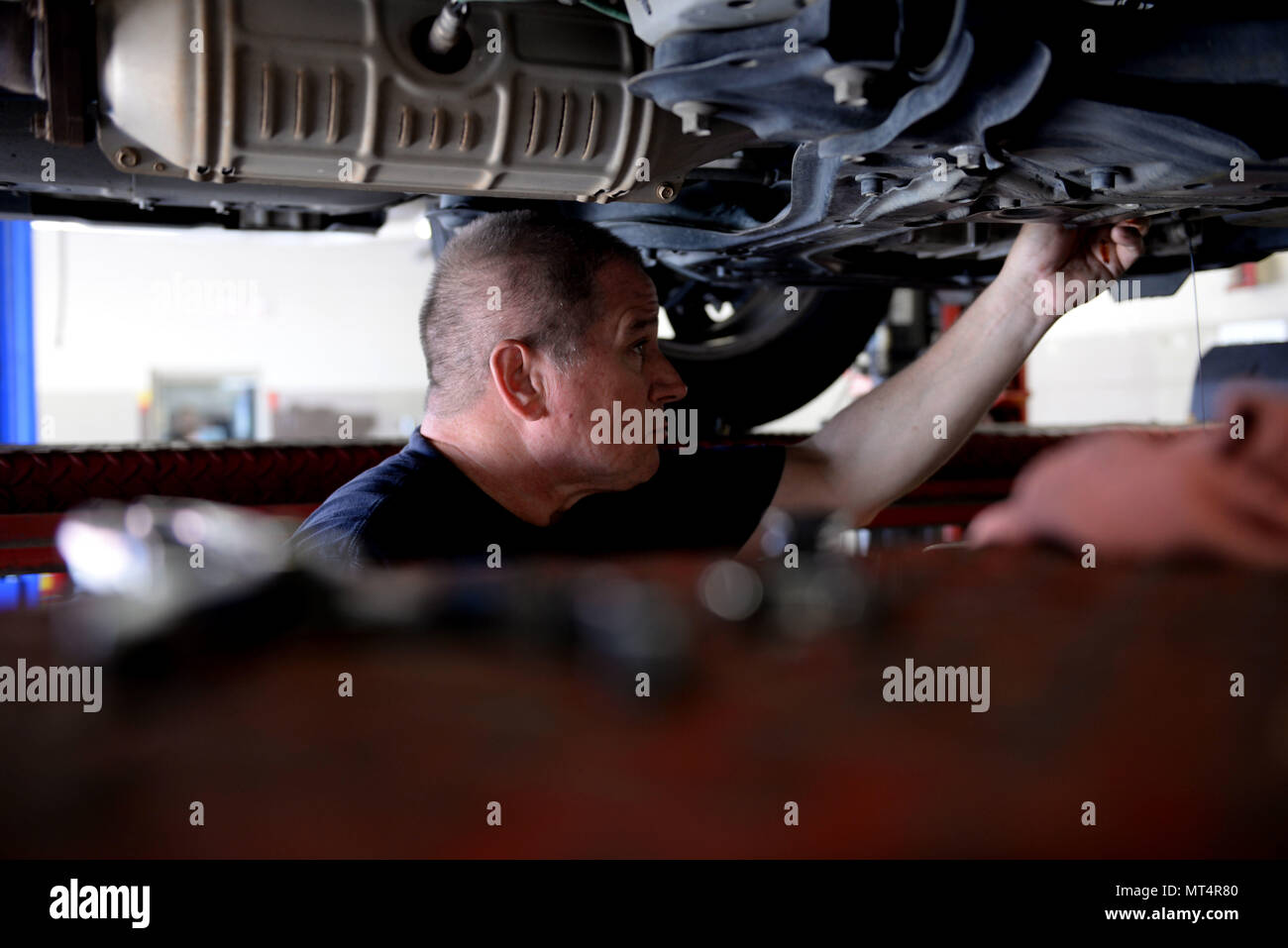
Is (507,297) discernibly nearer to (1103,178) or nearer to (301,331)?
(1103,178)

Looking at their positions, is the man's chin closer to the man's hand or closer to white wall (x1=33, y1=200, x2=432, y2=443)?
the man's hand

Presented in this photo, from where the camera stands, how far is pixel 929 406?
1450mm

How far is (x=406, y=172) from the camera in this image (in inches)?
49.1

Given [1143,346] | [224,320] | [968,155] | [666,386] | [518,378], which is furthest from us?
[224,320]

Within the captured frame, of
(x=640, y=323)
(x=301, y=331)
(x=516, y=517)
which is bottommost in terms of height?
(x=516, y=517)

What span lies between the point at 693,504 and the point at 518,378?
0.30 metres

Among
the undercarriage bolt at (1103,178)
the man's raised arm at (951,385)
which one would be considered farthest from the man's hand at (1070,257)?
the undercarriage bolt at (1103,178)

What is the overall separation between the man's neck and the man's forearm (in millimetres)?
388

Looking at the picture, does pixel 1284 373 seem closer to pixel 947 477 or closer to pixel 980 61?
pixel 947 477

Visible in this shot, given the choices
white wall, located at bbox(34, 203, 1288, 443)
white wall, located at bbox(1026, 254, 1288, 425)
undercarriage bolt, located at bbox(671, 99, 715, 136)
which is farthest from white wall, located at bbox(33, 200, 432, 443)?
undercarriage bolt, located at bbox(671, 99, 715, 136)

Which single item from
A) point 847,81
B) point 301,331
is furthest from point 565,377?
point 301,331

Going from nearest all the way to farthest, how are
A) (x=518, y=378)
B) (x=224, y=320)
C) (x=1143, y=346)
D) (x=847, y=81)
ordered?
(x=847, y=81)
(x=518, y=378)
(x=1143, y=346)
(x=224, y=320)
